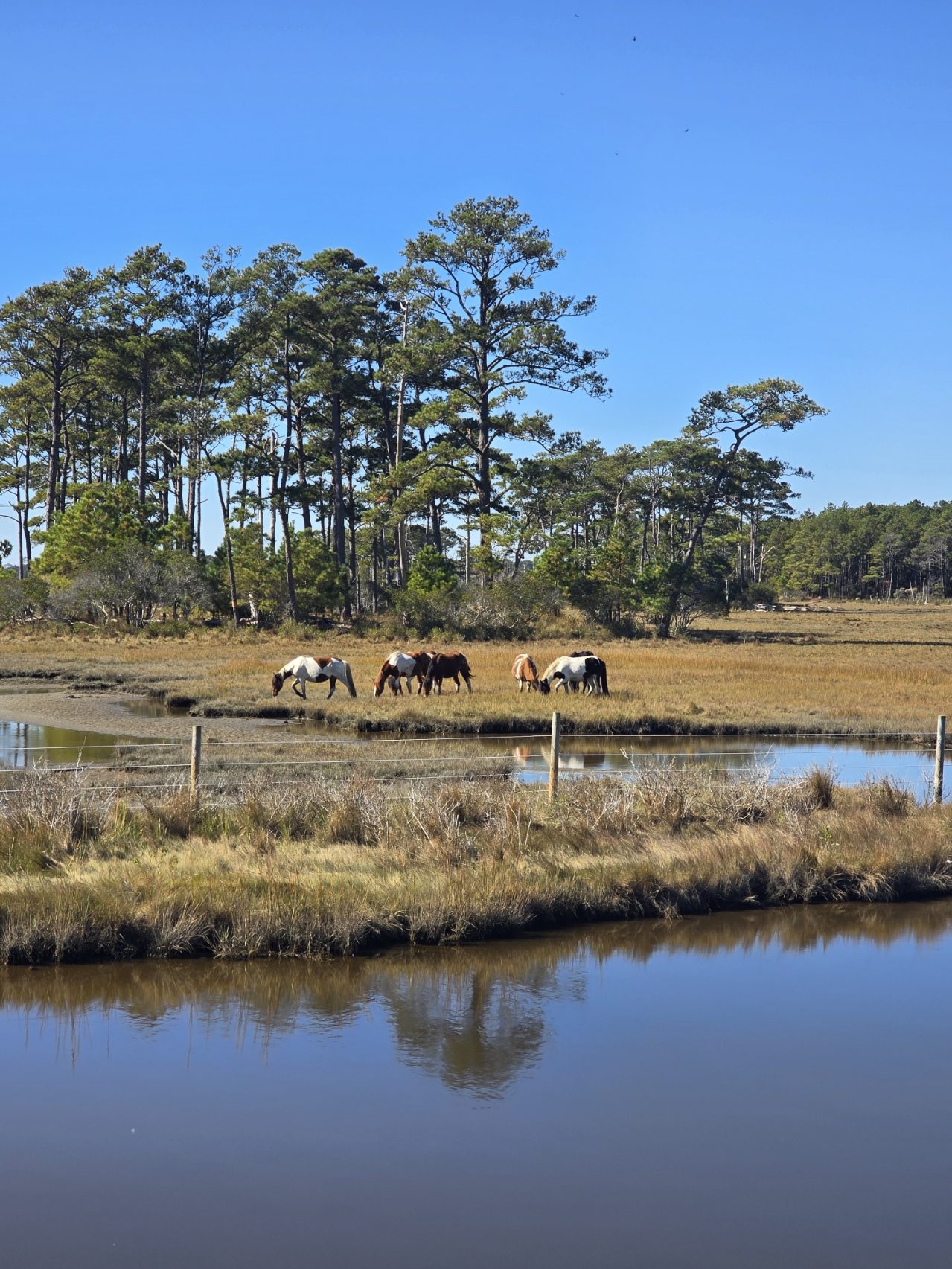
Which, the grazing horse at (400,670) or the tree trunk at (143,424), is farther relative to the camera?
the tree trunk at (143,424)

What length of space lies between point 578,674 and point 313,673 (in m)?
6.32

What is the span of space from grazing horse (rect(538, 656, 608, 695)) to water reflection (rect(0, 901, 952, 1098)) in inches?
689

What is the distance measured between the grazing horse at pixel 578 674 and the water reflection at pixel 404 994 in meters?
17.5

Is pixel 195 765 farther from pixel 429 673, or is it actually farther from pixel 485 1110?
pixel 429 673

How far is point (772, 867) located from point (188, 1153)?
7.45 m

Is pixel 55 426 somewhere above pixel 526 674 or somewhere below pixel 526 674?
above

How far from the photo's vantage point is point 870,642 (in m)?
53.4

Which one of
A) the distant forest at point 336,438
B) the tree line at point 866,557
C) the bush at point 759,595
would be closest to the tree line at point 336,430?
the distant forest at point 336,438

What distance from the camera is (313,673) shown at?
28531 mm

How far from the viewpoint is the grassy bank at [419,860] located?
1020 centimetres

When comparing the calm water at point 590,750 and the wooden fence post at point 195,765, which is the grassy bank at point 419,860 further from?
the calm water at point 590,750

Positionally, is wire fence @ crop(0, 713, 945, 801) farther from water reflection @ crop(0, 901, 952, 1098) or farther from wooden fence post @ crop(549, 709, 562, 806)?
water reflection @ crop(0, 901, 952, 1098)

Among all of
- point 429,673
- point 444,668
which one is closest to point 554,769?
point 429,673

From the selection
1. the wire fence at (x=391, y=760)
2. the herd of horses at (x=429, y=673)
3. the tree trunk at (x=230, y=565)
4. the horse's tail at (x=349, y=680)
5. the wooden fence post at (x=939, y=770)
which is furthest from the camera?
the tree trunk at (x=230, y=565)
